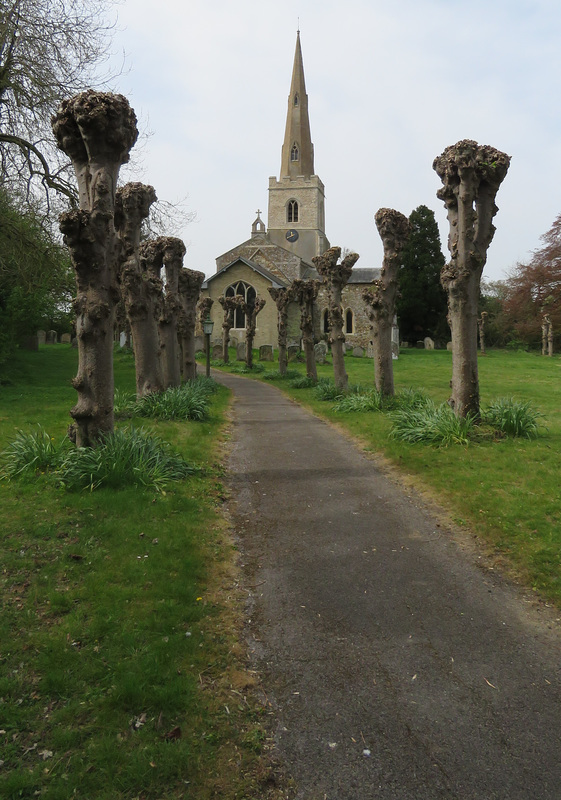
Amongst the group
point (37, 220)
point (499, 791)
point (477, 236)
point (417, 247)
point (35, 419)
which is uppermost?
point (417, 247)

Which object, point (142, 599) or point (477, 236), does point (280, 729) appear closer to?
point (142, 599)

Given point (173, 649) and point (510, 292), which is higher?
point (510, 292)

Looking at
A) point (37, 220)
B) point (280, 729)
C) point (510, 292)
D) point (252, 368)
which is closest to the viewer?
point (280, 729)

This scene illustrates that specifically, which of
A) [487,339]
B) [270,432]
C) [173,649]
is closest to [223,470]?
[270,432]

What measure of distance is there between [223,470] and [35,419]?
5.17m

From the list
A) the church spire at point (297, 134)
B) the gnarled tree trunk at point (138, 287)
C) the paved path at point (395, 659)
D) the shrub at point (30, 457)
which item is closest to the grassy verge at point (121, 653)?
the paved path at point (395, 659)

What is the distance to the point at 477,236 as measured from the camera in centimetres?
1077

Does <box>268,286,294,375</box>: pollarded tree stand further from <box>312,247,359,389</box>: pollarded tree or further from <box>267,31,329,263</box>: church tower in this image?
<box>267,31,329,263</box>: church tower

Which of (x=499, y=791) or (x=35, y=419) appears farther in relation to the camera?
(x=35, y=419)

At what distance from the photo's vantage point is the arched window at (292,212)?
60.3m

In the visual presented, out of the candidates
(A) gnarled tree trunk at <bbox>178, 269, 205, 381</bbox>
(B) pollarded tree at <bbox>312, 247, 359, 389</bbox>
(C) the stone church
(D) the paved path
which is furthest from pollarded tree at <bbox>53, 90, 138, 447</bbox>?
(C) the stone church

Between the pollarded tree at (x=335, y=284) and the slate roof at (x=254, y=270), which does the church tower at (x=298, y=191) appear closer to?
the slate roof at (x=254, y=270)

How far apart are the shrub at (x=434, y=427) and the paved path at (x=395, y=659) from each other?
3.08 meters

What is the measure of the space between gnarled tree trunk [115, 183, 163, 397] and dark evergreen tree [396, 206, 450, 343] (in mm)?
38502
